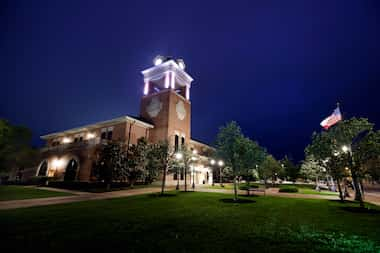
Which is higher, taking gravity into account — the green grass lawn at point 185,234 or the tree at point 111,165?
the tree at point 111,165

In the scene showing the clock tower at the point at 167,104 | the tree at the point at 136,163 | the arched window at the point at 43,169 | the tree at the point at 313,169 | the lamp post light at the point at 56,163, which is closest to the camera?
the tree at the point at 313,169

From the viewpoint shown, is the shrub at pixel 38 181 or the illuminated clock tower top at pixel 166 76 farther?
the illuminated clock tower top at pixel 166 76

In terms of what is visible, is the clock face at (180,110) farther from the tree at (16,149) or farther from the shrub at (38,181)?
the tree at (16,149)

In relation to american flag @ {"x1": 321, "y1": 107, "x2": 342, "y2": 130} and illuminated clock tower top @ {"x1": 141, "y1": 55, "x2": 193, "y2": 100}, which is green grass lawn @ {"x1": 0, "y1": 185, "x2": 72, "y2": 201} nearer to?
american flag @ {"x1": 321, "y1": 107, "x2": 342, "y2": 130}

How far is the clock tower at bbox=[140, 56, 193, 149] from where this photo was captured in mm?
37469

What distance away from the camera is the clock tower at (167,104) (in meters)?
37.5

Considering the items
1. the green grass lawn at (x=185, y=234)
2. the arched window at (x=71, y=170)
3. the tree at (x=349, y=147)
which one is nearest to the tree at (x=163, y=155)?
the green grass lawn at (x=185, y=234)

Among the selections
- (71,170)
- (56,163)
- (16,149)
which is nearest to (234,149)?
(71,170)

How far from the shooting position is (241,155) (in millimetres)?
15609

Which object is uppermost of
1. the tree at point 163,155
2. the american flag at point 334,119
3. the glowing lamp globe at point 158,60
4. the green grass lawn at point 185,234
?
the glowing lamp globe at point 158,60

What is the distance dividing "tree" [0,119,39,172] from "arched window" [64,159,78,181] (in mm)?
8503

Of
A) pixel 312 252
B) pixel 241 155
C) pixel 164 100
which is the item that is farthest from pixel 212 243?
pixel 164 100

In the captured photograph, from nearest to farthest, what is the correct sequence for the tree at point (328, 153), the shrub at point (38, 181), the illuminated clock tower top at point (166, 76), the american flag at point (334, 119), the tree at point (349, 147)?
the tree at point (349, 147) < the tree at point (328, 153) < the american flag at point (334, 119) < the shrub at point (38, 181) < the illuminated clock tower top at point (166, 76)

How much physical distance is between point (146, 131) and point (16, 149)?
2222cm
